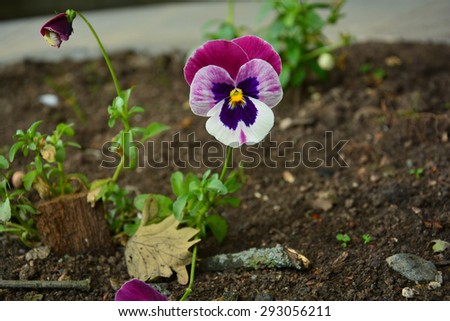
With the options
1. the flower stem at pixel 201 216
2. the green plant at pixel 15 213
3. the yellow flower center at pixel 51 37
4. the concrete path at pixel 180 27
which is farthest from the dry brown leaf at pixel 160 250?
the concrete path at pixel 180 27

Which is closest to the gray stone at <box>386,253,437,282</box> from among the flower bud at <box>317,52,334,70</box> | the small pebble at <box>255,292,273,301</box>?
the small pebble at <box>255,292,273,301</box>

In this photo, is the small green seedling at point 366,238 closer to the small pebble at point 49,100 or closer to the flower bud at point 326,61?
the flower bud at point 326,61

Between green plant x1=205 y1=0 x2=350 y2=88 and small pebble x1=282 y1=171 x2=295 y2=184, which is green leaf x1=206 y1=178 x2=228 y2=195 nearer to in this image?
small pebble x1=282 y1=171 x2=295 y2=184

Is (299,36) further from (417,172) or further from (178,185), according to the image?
(178,185)

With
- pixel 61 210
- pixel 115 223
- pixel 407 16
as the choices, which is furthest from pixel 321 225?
pixel 407 16
